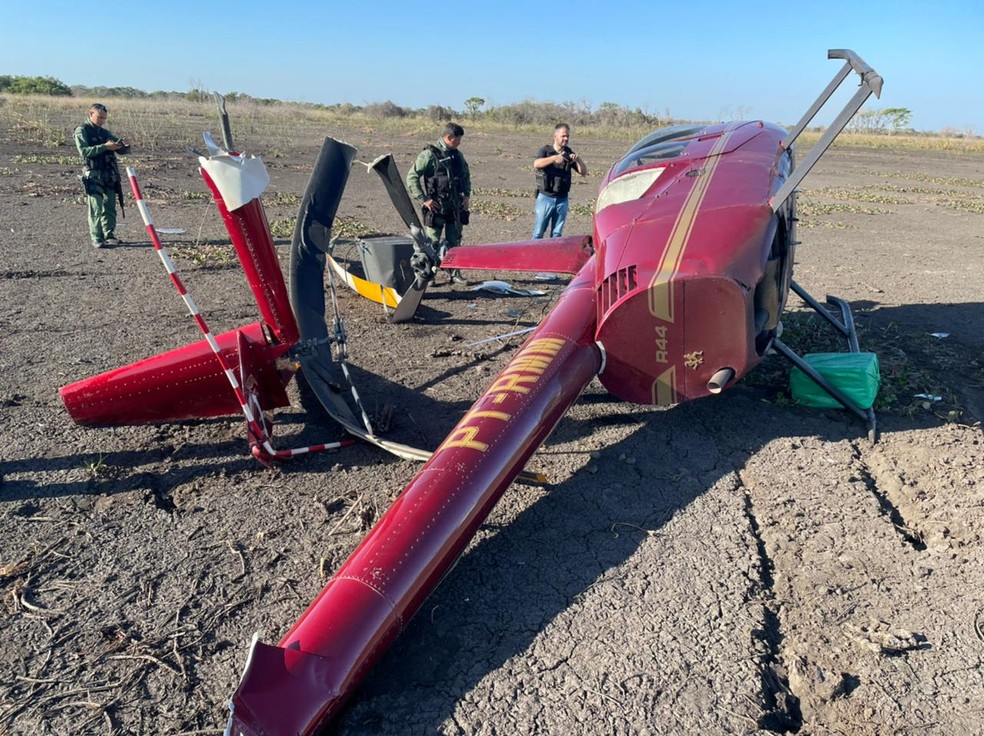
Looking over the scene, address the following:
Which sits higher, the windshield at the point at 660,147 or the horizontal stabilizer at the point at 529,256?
the windshield at the point at 660,147

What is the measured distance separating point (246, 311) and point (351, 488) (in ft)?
14.5

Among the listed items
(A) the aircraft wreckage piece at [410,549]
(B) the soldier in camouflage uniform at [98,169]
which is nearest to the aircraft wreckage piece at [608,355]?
(A) the aircraft wreckage piece at [410,549]

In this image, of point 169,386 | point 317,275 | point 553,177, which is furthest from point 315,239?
point 553,177

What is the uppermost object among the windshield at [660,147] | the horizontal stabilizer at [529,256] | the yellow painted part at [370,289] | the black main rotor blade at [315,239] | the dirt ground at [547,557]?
the windshield at [660,147]

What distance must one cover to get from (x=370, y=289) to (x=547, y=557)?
17.7ft

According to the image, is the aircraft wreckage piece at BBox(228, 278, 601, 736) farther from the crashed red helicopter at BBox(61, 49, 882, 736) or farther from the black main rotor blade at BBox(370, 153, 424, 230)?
the black main rotor blade at BBox(370, 153, 424, 230)

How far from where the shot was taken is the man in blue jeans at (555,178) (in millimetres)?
10250

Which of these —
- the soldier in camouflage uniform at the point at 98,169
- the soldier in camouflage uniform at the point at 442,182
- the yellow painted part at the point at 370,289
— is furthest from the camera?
the soldier in camouflage uniform at the point at 98,169

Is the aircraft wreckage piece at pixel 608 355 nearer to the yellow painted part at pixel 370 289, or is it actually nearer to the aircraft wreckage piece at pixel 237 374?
the aircraft wreckage piece at pixel 237 374

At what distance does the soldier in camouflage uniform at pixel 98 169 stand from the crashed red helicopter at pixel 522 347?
23.4ft

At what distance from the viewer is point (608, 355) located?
15.6 feet

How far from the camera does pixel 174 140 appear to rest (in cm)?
2667

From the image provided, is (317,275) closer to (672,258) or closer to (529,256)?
(672,258)

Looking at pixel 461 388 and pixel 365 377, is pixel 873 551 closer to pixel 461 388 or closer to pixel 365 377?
pixel 461 388
